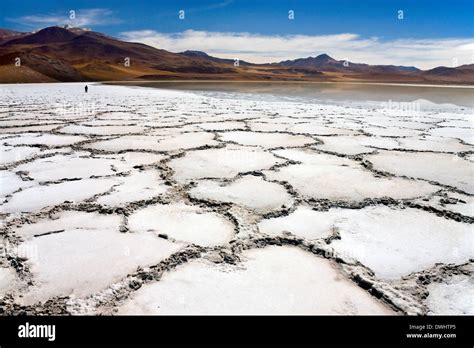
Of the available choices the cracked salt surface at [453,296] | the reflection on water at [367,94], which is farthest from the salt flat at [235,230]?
the reflection on water at [367,94]

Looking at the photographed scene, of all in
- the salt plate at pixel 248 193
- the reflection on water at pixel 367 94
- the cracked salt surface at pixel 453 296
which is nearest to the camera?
the cracked salt surface at pixel 453 296

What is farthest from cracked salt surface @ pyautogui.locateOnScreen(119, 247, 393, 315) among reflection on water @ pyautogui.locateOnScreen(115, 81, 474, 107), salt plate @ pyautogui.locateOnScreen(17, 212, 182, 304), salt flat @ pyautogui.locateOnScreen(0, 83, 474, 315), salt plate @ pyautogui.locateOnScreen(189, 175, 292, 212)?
reflection on water @ pyautogui.locateOnScreen(115, 81, 474, 107)

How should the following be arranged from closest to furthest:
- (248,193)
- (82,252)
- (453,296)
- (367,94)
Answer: (453,296) → (82,252) → (248,193) → (367,94)

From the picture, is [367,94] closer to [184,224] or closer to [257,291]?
[184,224]

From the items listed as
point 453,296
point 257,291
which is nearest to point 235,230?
point 257,291

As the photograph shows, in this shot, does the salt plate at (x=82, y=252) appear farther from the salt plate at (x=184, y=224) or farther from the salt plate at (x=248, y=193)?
the salt plate at (x=248, y=193)

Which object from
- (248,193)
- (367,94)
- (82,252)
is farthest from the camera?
(367,94)

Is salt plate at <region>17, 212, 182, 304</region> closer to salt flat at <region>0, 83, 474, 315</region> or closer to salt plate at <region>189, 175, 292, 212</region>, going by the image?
salt flat at <region>0, 83, 474, 315</region>

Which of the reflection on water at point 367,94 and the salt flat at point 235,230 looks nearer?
the salt flat at point 235,230

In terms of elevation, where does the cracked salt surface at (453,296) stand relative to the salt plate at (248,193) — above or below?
below
